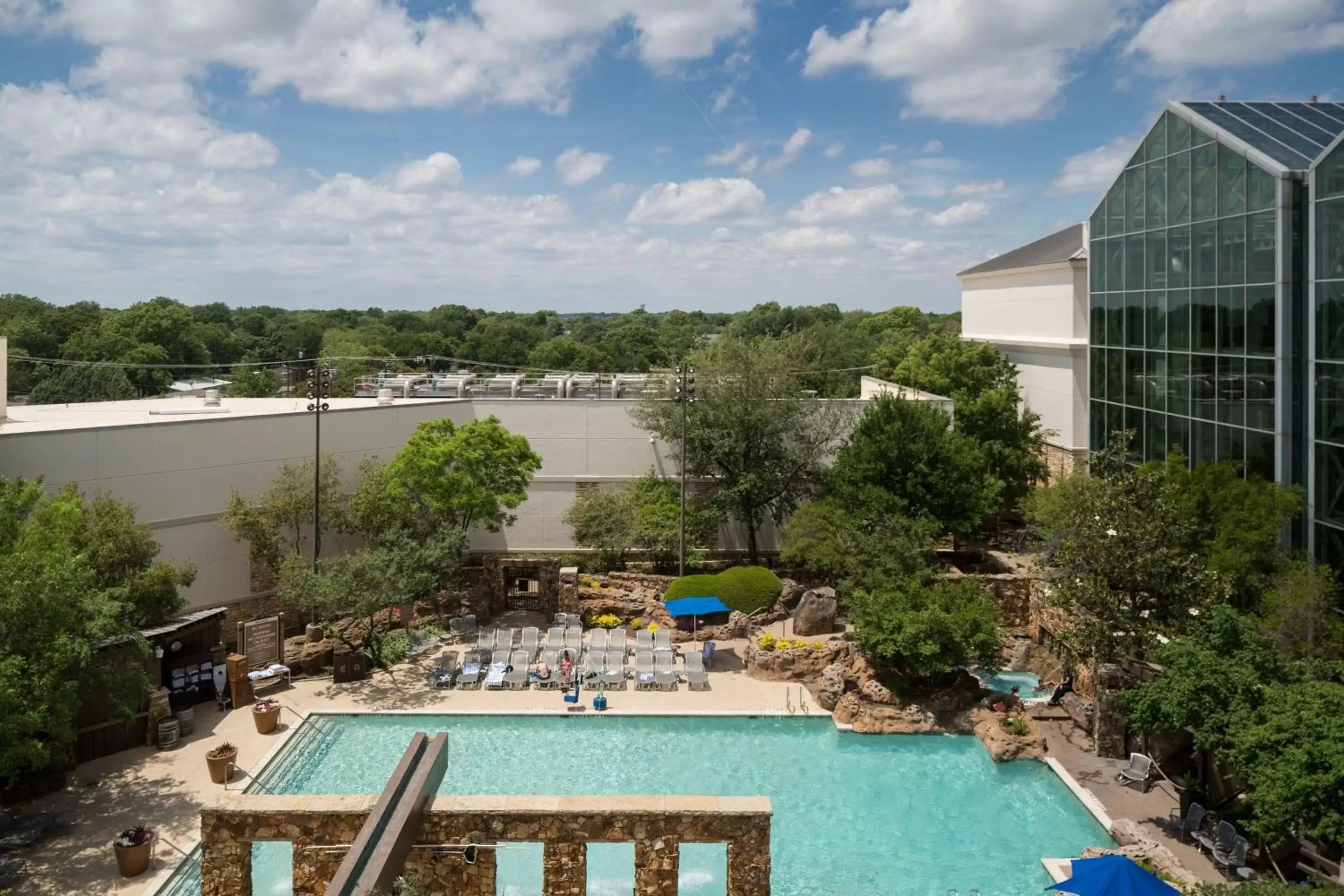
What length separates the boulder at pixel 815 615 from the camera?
1008 inches

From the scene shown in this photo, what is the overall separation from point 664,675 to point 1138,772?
10137 mm

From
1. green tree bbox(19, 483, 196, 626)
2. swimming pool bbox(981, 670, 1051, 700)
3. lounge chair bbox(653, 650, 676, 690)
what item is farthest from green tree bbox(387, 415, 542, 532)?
swimming pool bbox(981, 670, 1051, 700)

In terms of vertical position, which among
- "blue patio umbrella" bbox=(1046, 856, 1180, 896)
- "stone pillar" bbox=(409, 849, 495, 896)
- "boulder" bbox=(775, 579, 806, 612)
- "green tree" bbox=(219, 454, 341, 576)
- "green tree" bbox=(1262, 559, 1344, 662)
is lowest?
"blue patio umbrella" bbox=(1046, 856, 1180, 896)

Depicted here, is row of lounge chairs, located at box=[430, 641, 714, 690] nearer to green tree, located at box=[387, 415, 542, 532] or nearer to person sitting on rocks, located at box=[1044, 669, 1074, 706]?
green tree, located at box=[387, 415, 542, 532]

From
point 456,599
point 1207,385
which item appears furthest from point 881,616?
point 456,599

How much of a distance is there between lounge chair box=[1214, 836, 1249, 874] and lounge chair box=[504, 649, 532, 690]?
14326 mm

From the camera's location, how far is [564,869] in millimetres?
12125

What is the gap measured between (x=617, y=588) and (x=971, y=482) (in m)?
10.7

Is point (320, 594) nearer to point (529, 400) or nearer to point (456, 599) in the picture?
point (456, 599)

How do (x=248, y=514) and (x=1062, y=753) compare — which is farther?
(x=248, y=514)

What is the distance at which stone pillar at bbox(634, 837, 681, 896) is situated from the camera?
12078 mm

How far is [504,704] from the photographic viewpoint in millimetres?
21641

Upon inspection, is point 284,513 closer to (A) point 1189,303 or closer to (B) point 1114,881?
(B) point 1114,881

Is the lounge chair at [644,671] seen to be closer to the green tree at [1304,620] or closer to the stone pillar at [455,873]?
the stone pillar at [455,873]
